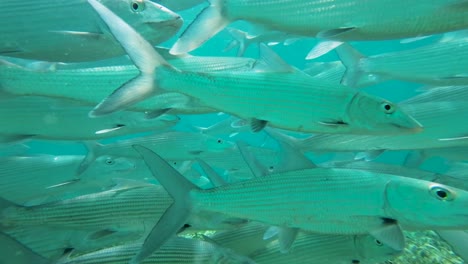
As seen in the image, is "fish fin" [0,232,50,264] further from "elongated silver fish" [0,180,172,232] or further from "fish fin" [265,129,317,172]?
"fish fin" [265,129,317,172]

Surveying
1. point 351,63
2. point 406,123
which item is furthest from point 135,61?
point 351,63

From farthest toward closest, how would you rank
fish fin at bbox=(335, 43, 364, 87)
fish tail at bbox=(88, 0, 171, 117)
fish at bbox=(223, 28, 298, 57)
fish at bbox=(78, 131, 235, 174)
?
fish at bbox=(223, 28, 298, 57) → fish at bbox=(78, 131, 235, 174) → fish fin at bbox=(335, 43, 364, 87) → fish tail at bbox=(88, 0, 171, 117)

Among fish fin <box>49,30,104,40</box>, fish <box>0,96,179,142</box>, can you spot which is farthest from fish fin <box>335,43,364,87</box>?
fish fin <box>49,30,104,40</box>

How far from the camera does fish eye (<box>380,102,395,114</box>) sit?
2.95 m

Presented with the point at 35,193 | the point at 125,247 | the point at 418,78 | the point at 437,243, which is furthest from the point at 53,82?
the point at 437,243

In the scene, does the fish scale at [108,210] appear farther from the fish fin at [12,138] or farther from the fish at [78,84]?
the fish fin at [12,138]

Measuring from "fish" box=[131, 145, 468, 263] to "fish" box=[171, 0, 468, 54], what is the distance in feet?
3.57

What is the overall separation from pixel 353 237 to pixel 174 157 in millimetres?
3745

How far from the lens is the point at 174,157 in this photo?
6.54 meters

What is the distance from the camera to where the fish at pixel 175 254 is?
3133 millimetres

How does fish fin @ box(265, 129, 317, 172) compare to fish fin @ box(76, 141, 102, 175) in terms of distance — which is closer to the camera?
fish fin @ box(265, 129, 317, 172)

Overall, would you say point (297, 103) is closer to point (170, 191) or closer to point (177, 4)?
point (170, 191)

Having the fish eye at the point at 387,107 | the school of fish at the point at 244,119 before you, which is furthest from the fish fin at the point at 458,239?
the fish eye at the point at 387,107

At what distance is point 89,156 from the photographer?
5809 mm
